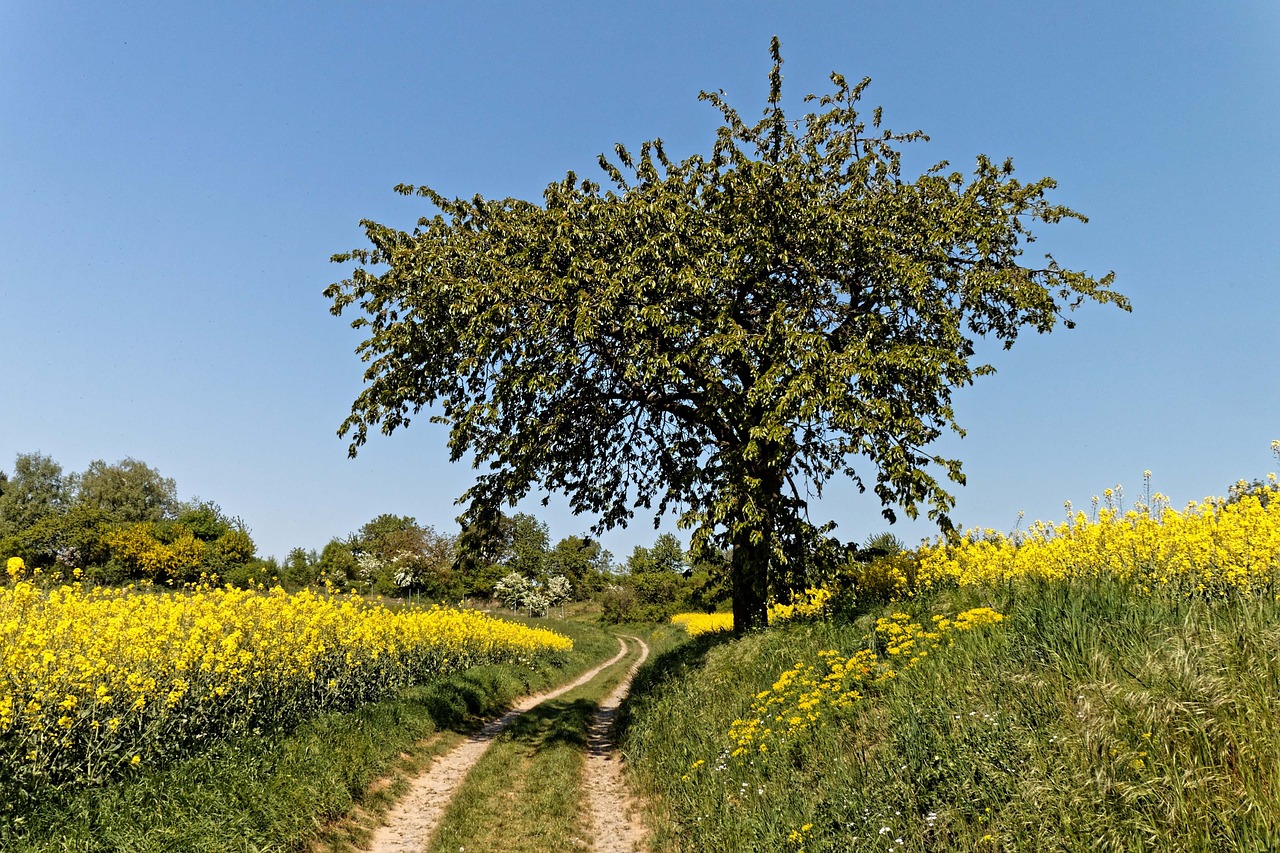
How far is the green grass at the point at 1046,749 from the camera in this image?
387 centimetres

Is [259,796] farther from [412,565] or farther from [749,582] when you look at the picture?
Result: [412,565]

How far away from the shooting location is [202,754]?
862 cm

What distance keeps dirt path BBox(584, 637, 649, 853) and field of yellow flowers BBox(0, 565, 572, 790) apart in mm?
5405

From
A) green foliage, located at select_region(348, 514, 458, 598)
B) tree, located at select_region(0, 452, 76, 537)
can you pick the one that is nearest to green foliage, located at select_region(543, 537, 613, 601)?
green foliage, located at select_region(348, 514, 458, 598)

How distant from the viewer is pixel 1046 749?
4.83 meters

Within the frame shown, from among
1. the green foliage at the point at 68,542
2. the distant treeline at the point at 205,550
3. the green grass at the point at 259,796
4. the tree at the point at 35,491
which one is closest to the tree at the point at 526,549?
the distant treeline at the point at 205,550

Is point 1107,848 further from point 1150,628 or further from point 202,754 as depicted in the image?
point 202,754

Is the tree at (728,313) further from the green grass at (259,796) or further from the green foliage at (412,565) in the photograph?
the green foliage at (412,565)

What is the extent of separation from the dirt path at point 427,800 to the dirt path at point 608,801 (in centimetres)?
234

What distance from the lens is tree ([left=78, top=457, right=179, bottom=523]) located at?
284 ft

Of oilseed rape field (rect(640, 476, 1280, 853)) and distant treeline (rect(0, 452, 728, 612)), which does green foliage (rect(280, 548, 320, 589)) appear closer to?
distant treeline (rect(0, 452, 728, 612))

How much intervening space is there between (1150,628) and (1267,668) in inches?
55.2

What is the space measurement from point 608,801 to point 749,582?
6.07 m

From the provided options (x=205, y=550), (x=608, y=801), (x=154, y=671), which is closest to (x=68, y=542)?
(x=205, y=550)
